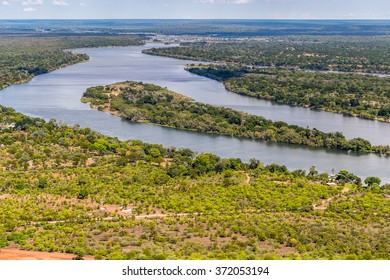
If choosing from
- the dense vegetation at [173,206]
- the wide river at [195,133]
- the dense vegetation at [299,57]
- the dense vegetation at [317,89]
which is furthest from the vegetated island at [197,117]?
the dense vegetation at [299,57]

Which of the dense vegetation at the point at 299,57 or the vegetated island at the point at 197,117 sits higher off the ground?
the dense vegetation at the point at 299,57

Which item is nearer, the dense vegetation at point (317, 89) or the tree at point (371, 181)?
the tree at point (371, 181)

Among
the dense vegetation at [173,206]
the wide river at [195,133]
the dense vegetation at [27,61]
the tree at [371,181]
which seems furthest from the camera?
the dense vegetation at [27,61]

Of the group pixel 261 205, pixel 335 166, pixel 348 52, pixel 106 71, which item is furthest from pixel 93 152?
pixel 348 52

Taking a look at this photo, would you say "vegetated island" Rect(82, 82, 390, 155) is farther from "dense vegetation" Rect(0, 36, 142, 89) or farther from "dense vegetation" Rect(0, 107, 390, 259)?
"dense vegetation" Rect(0, 36, 142, 89)

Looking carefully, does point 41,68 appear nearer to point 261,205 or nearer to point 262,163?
point 262,163

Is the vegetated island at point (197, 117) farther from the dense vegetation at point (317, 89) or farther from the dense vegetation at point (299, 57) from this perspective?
the dense vegetation at point (299, 57)
